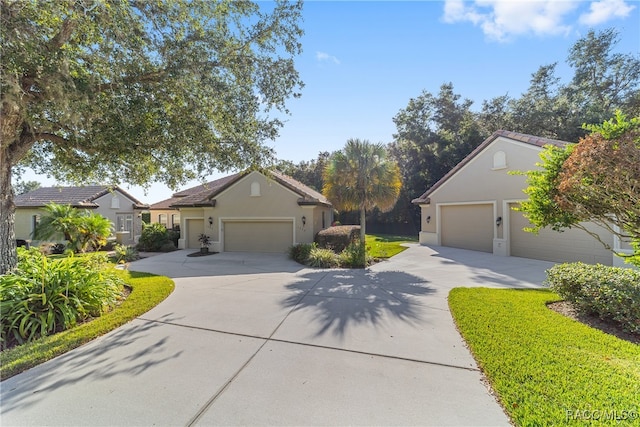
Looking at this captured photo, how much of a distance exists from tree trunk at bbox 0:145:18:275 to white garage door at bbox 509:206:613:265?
1673cm

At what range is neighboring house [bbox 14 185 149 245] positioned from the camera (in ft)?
60.6

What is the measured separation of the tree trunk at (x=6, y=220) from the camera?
6.00m

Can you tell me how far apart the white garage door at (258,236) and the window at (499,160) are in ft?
35.2

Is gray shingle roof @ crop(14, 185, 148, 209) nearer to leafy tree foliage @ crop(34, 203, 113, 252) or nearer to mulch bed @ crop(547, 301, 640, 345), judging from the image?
leafy tree foliage @ crop(34, 203, 113, 252)

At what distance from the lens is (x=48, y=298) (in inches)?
201

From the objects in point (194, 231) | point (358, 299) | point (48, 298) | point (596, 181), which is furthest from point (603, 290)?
point (194, 231)

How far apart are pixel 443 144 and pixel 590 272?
23.2 metres

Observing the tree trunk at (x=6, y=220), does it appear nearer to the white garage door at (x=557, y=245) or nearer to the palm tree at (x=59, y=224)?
the palm tree at (x=59, y=224)

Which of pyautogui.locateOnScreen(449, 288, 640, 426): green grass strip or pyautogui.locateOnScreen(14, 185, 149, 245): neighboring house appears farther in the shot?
pyautogui.locateOnScreen(14, 185, 149, 245): neighboring house

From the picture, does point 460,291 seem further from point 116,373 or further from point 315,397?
point 116,373

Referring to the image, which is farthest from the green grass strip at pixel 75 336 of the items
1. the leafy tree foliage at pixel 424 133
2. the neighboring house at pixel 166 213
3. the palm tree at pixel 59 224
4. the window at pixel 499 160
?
the leafy tree foliage at pixel 424 133

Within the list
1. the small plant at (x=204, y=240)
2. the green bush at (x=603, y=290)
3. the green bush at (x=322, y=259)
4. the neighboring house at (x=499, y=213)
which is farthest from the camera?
the small plant at (x=204, y=240)

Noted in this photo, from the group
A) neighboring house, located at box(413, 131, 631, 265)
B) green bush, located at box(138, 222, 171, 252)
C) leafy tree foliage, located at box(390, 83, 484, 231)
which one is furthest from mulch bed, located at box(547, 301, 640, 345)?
leafy tree foliage, located at box(390, 83, 484, 231)

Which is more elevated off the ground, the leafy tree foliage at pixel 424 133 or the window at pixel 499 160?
the leafy tree foliage at pixel 424 133
